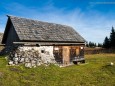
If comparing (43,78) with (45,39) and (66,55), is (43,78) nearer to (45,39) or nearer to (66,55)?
(45,39)

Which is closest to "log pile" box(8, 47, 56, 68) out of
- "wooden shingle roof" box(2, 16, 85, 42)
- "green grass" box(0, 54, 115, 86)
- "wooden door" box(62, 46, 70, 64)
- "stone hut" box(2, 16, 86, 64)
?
"stone hut" box(2, 16, 86, 64)

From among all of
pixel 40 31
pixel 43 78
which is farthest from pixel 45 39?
pixel 43 78

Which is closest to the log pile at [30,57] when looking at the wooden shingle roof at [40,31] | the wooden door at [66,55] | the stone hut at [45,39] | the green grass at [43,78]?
the stone hut at [45,39]

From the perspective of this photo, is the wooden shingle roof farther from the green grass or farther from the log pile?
the green grass

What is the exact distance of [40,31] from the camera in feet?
75.1

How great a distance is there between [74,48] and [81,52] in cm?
227

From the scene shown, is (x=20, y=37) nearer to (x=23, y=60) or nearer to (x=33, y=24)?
(x=23, y=60)

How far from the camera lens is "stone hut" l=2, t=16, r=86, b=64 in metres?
20.5

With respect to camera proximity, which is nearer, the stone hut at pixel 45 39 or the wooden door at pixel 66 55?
the stone hut at pixel 45 39

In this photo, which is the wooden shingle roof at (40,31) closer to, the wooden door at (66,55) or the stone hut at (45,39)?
the stone hut at (45,39)

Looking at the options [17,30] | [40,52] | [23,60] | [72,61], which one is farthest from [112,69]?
[17,30]

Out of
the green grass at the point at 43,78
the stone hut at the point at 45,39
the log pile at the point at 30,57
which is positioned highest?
the stone hut at the point at 45,39

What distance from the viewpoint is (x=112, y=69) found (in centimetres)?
2033

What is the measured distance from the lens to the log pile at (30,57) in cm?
1877
